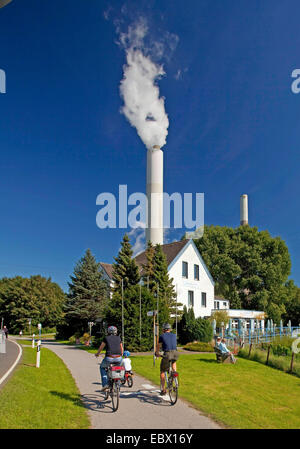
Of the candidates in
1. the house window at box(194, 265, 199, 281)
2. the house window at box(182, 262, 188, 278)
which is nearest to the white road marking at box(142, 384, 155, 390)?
the house window at box(182, 262, 188, 278)

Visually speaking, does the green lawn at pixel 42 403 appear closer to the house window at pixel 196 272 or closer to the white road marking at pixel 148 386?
the white road marking at pixel 148 386

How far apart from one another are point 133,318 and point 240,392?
46.7 feet

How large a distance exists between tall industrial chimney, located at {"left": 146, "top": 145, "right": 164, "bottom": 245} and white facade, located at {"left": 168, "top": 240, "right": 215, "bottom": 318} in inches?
270

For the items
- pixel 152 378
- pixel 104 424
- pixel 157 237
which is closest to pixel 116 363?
pixel 104 424

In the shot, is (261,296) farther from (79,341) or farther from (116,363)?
(116,363)

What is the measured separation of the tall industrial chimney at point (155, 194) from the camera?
1870 inches

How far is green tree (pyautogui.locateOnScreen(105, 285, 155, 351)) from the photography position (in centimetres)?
2441

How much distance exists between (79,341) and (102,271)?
32.8ft

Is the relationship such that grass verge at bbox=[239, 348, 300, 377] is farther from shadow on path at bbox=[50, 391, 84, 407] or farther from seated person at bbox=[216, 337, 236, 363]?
shadow on path at bbox=[50, 391, 84, 407]

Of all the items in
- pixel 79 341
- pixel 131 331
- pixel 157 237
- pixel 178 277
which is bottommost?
pixel 79 341

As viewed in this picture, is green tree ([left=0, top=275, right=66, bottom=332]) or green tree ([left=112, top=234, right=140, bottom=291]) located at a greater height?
green tree ([left=112, top=234, right=140, bottom=291])

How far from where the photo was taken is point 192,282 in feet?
135

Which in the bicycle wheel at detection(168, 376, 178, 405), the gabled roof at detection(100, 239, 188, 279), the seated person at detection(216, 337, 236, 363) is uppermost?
the gabled roof at detection(100, 239, 188, 279)

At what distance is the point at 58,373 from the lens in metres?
13.6
